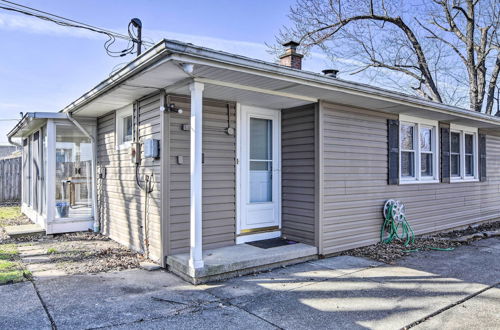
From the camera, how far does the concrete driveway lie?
3.02 metres

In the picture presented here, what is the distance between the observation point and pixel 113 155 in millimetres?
6250

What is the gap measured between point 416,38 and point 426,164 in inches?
396

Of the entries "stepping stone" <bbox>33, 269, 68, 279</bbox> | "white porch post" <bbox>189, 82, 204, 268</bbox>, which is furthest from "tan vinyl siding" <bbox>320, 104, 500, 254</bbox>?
"stepping stone" <bbox>33, 269, 68, 279</bbox>

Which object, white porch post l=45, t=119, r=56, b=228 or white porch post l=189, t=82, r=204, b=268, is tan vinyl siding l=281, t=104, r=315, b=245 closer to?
white porch post l=189, t=82, r=204, b=268

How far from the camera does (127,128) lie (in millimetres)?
5961

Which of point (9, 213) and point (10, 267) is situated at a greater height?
point (9, 213)

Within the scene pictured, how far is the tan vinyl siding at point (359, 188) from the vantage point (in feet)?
17.3

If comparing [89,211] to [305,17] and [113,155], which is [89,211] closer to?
[113,155]

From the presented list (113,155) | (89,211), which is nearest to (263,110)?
(113,155)

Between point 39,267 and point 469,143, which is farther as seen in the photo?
point 469,143

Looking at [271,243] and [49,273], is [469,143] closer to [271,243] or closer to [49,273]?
[271,243]

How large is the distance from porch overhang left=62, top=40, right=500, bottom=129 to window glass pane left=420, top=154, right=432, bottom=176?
3.78 ft

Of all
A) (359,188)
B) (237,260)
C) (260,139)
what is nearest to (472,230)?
(359,188)

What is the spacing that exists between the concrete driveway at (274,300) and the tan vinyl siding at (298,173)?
0.78 meters
